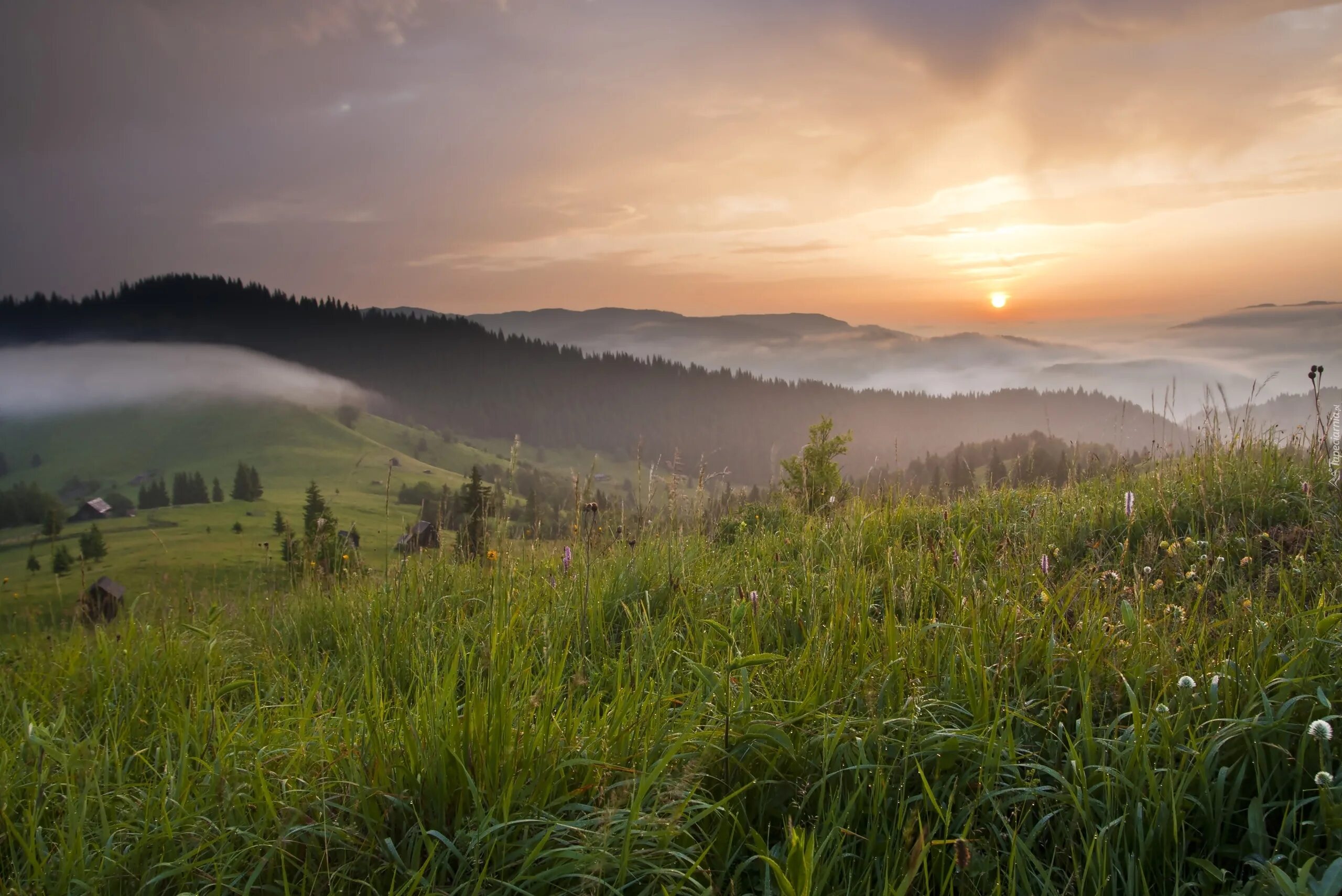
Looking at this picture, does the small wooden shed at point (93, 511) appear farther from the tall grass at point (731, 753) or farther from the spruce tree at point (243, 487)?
the tall grass at point (731, 753)

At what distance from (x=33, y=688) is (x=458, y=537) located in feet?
10.1

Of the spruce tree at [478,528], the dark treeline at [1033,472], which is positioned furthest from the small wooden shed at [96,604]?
the dark treeline at [1033,472]

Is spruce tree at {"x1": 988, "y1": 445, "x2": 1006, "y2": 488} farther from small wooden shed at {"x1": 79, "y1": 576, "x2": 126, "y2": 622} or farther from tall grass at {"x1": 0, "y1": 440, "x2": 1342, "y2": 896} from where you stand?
small wooden shed at {"x1": 79, "y1": 576, "x2": 126, "y2": 622}

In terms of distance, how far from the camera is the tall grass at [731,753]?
7.76ft

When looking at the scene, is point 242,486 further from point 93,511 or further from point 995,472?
point 995,472

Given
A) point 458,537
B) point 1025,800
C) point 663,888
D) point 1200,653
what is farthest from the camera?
point 458,537

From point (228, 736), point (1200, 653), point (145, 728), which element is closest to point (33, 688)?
point (145, 728)

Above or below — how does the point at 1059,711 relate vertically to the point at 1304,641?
below

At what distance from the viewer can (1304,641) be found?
3.16 metres

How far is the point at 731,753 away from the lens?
2797 mm

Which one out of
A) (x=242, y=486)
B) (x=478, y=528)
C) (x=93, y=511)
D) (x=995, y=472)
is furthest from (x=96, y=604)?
(x=93, y=511)

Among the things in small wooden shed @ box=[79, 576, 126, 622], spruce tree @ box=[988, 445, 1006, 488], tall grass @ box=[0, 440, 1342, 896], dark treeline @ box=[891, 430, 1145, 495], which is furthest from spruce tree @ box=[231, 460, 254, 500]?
tall grass @ box=[0, 440, 1342, 896]

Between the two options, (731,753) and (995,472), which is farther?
(995,472)

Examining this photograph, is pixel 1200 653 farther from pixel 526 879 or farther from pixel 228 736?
pixel 228 736
